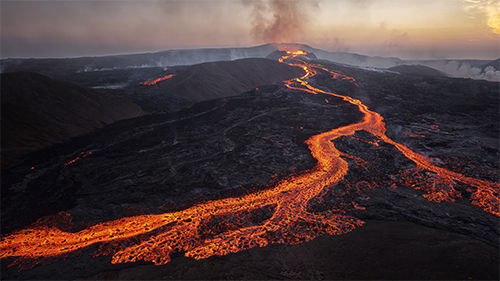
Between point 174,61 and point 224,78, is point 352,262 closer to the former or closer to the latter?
point 224,78

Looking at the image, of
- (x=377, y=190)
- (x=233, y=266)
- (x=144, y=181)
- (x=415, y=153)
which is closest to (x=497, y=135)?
(x=415, y=153)

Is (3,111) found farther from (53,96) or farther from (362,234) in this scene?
(362,234)

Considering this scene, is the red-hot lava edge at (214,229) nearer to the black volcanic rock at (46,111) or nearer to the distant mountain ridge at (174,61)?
the black volcanic rock at (46,111)

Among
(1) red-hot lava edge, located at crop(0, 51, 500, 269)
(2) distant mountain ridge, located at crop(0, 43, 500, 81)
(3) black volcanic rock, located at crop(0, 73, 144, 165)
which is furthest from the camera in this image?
(2) distant mountain ridge, located at crop(0, 43, 500, 81)

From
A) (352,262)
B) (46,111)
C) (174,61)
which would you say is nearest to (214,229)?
(352,262)

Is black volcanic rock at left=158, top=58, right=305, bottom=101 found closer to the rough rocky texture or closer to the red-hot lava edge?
the red-hot lava edge

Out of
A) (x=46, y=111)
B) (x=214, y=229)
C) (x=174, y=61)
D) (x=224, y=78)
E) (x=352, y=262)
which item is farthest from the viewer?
(x=174, y=61)

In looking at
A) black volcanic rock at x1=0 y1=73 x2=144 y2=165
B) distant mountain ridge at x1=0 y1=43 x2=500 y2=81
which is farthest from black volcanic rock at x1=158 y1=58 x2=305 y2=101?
distant mountain ridge at x1=0 y1=43 x2=500 y2=81
